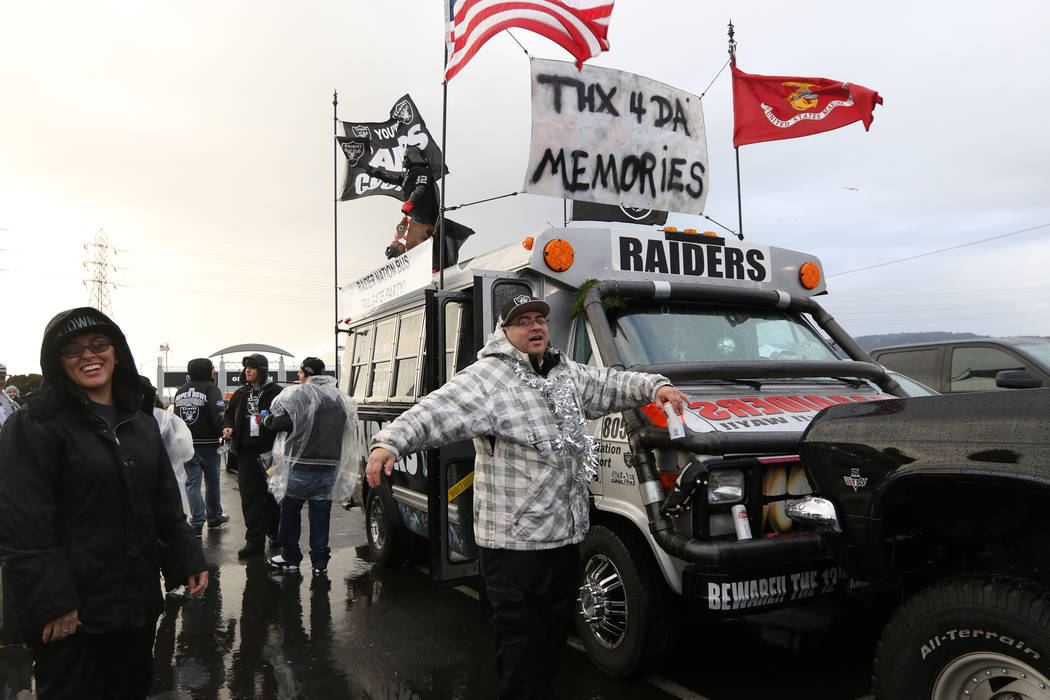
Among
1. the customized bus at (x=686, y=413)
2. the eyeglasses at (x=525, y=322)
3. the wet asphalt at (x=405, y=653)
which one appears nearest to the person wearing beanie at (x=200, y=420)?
the wet asphalt at (x=405, y=653)

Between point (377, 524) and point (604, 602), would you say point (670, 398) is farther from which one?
point (377, 524)

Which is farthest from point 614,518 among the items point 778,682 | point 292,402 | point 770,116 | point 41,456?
point 770,116

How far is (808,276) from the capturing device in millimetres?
5199

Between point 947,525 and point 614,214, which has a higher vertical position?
point 614,214

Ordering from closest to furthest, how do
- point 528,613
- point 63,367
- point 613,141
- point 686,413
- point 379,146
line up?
point 63,367 → point 528,613 → point 686,413 → point 613,141 → point 379,146

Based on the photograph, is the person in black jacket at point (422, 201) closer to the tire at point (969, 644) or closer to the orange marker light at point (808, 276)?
the orange marker light at point (808, 276)

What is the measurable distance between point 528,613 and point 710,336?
224cm

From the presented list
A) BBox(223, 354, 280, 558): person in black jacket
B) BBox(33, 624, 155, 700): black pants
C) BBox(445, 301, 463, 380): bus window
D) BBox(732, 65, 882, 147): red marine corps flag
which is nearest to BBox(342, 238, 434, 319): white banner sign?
BBox(445, 301, 463, 380): bus window

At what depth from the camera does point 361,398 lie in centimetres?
754

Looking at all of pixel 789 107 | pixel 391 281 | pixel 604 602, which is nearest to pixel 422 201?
pixel 391 281

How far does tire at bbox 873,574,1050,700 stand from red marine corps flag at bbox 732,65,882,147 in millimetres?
6093

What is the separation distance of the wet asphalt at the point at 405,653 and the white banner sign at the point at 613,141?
3289 millimetres

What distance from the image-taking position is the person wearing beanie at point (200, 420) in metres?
8.48

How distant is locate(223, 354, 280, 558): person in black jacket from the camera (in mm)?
7598
